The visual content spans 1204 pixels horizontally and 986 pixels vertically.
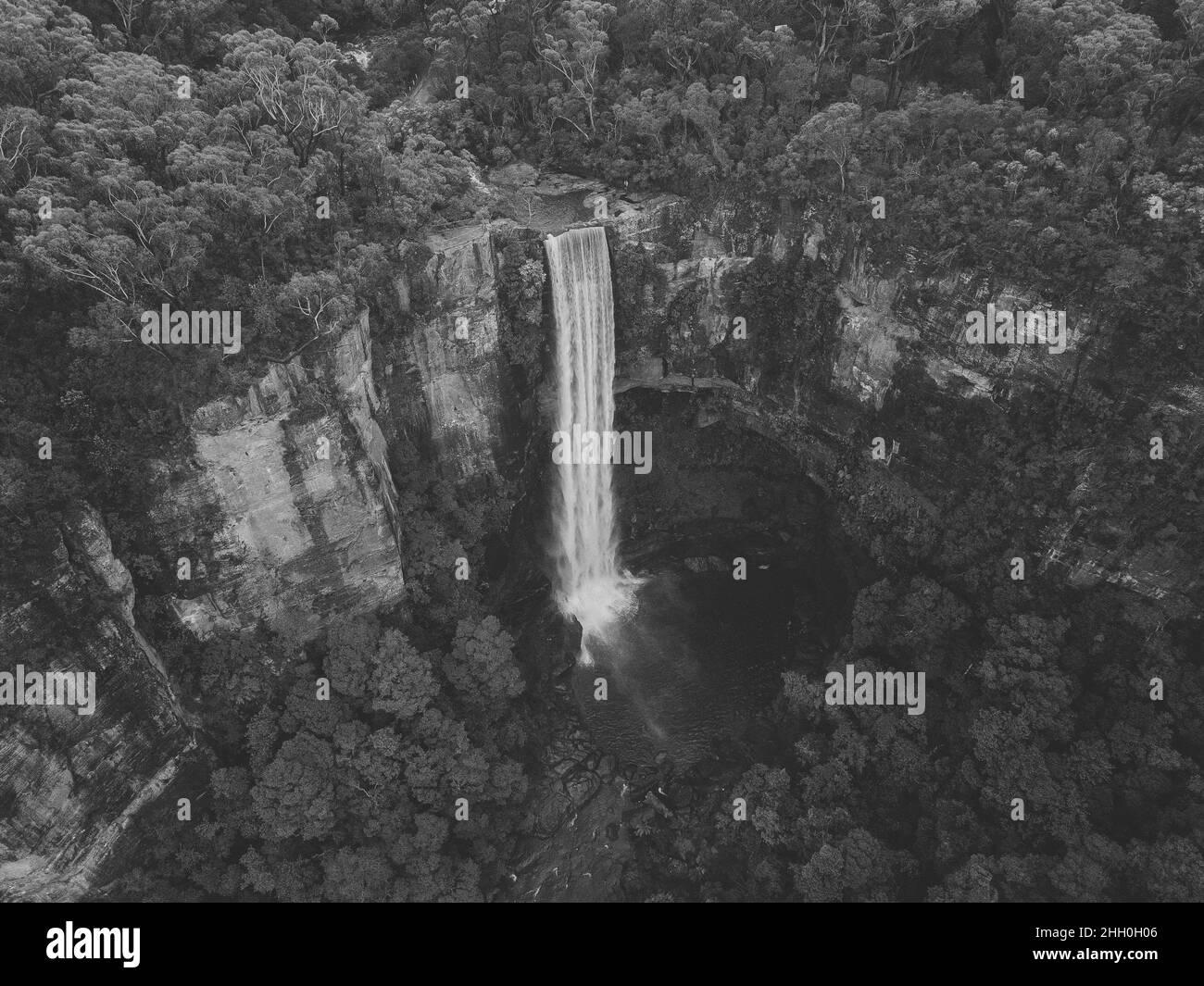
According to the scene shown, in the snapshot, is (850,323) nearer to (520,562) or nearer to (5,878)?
(520,562)

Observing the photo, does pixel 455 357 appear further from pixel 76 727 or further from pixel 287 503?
pixel 76 727

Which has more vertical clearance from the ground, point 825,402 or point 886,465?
point 825,402

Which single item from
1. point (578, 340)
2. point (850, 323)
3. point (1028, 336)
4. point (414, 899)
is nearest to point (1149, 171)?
point (1028, 336)

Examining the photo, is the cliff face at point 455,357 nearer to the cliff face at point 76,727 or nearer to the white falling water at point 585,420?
the white falling water at point 585,420

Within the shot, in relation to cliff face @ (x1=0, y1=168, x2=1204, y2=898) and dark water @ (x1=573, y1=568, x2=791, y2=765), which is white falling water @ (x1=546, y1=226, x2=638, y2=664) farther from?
dark water @ (x1=573, y1=568, x2=791, y2=765)

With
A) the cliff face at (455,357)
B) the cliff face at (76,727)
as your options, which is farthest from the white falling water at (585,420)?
the cliff face at (76,727)

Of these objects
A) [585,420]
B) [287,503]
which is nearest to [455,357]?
[585,420]
